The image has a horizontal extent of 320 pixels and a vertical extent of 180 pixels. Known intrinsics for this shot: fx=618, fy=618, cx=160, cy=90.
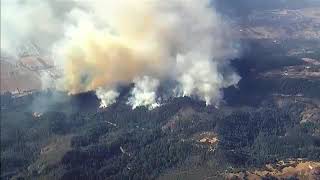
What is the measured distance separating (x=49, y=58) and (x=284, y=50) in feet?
238

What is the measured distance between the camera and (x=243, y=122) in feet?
413

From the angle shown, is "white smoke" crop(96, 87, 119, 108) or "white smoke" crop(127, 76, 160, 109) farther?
"white smoke" crop(96, 87, 119, 108)

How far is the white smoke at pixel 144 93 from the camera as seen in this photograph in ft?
447

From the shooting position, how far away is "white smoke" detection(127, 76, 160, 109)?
136 meters

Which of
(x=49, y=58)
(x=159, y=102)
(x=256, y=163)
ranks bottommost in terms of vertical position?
(x=256, y=163)

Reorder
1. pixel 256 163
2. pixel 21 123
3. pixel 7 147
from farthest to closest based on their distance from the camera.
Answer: pixel 21 123
pixel 256 163
pixel 7 147

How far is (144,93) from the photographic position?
13850cm

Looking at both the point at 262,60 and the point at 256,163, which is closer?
the point at 256,163

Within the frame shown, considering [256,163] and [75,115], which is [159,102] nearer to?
[75,115]

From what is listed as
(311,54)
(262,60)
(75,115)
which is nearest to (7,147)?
(75,115)

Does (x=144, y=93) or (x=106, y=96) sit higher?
(x=144, y=93)

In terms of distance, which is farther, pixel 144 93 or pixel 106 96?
pixel 144 93

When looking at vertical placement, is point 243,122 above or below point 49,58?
below

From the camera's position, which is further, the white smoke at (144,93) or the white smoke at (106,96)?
the white smoke at (106,96)
